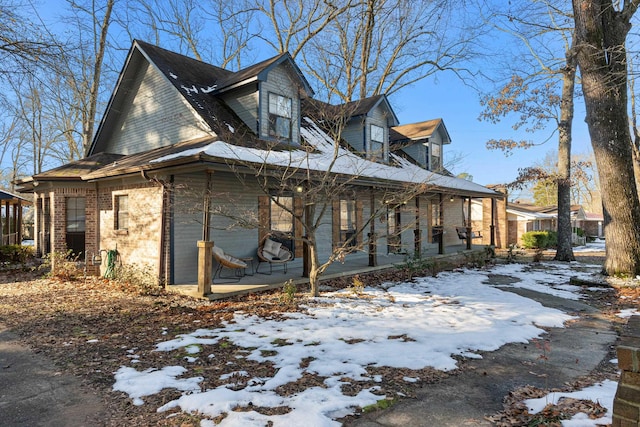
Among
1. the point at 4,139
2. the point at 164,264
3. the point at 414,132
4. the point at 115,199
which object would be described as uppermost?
the point at 4,139

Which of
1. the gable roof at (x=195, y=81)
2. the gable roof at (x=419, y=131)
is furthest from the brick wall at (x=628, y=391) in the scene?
the gable roof at (x=419, y=131)

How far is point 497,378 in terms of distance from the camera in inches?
158

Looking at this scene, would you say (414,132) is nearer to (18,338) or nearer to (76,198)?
(76,198)

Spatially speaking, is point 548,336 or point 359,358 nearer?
point 359,358

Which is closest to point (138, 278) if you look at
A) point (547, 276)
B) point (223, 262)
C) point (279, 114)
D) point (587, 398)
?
point (223, 262)

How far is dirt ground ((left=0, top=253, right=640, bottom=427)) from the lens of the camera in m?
3.65

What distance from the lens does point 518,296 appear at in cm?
820

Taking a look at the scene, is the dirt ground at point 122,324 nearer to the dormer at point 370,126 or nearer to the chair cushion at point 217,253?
the chair cushion at point 217,253

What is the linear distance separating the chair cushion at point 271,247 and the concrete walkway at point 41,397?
5.98m

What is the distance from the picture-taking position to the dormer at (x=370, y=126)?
1443 centimetres

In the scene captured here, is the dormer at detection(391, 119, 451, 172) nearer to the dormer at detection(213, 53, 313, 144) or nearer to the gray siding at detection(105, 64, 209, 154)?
the dormer at detection(213, 53, 313, 144)

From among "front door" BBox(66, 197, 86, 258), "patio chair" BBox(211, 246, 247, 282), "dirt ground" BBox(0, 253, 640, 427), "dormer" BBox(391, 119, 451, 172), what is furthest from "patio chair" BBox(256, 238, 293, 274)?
"dormer" BBox(391, 119, 451, 172)

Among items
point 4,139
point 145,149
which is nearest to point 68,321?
point 145,149

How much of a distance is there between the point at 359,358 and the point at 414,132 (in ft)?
51.1
